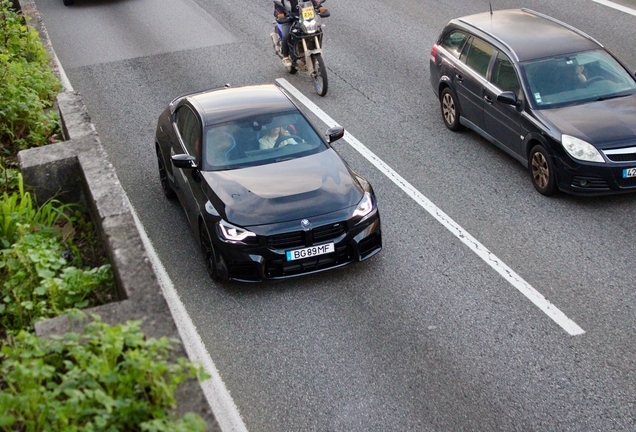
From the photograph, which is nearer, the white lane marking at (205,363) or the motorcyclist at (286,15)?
the white lane marking at (205,363)

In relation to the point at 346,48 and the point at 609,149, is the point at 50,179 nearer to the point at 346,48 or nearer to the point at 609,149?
the point at 609,149

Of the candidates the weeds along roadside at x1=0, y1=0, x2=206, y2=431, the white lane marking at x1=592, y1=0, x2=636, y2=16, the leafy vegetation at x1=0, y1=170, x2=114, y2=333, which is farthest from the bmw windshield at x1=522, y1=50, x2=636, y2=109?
the white lane marking at x1=592, y1=0, x2=636, y2=16

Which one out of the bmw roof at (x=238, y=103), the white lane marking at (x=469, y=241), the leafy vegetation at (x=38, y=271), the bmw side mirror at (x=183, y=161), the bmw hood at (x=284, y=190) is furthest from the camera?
the bmw roof at (x=238, y=103)

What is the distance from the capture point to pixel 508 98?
11078 mm

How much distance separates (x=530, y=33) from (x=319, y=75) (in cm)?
385

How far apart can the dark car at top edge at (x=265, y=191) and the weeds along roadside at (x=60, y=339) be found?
4.78 feet

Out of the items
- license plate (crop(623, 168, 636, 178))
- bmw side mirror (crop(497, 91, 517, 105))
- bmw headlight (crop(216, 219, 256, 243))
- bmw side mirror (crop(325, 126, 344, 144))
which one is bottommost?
license plate (crop(623, 168, 636, 178))

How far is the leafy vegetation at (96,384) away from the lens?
492cm

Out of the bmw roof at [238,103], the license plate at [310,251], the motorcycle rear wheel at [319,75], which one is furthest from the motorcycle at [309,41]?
the license plate at [310,251]

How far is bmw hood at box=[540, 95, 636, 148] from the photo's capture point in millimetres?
10211

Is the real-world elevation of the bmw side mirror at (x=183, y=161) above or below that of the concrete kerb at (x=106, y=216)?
below

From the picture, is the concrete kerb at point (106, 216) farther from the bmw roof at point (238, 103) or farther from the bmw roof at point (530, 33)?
the bmw roof at point (530, 33)

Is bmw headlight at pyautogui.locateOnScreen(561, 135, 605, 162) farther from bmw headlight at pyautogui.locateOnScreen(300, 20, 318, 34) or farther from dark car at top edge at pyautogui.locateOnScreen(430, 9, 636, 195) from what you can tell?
bmw headlight at pyautogui.locateOnScreen(300, 20, 318, 34)

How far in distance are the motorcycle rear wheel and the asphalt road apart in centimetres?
22
